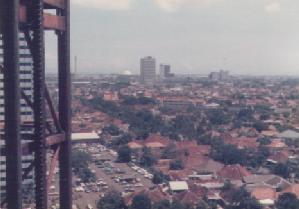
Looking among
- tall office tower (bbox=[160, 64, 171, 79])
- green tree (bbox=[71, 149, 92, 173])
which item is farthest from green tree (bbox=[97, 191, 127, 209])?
tall office tower (bbox=[160, 64, 171, 79])

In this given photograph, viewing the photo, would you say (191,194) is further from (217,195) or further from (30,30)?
(30,30)

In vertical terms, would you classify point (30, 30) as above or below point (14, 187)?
above

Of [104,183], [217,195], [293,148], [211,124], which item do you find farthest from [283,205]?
[211,124]

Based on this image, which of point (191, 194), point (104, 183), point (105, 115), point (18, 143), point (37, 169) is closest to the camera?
point (18, 143)

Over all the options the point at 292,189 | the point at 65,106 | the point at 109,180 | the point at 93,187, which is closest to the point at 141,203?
the point at 93,187

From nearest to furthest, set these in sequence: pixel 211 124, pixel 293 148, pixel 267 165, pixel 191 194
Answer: pixel 191 194
pixel 267 165
pixel 293 148
pixel 211 124

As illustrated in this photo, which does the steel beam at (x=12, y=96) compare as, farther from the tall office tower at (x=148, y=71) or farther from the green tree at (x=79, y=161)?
the tall office tower at (x=148, y=71)

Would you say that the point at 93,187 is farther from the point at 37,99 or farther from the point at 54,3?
the point at 37,99
